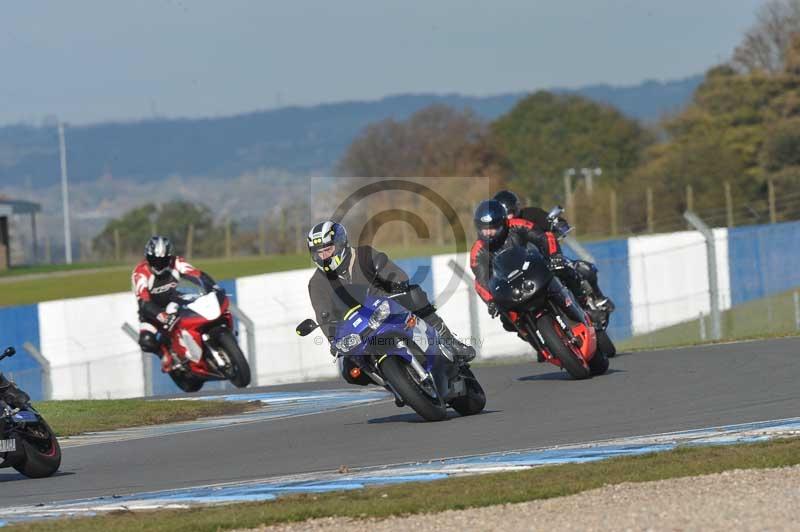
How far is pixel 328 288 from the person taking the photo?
11430mm

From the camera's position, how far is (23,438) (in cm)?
1009

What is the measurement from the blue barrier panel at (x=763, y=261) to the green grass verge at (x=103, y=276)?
22.9 m

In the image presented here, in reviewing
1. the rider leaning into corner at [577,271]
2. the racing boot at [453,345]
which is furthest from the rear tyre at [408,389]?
the rider leaning into corner at [577,271]

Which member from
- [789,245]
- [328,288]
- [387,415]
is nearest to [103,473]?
[328,288]

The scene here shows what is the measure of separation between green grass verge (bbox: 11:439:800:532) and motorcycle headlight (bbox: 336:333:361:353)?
104 inches

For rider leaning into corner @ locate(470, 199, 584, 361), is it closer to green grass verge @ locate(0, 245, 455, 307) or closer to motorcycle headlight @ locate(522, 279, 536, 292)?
motorcycle headlight @ locate(522, 279, 536, 292)

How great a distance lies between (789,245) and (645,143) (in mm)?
76500

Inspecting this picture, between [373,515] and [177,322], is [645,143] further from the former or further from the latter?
[373,515]

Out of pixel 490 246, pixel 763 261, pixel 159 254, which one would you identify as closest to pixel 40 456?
pixel 490 246

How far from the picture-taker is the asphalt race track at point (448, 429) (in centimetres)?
995

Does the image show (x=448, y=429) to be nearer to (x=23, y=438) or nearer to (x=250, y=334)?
(x=23, y=438)

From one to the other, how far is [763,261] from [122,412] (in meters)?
13.8

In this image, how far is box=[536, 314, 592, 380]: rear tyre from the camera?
44.1 feet

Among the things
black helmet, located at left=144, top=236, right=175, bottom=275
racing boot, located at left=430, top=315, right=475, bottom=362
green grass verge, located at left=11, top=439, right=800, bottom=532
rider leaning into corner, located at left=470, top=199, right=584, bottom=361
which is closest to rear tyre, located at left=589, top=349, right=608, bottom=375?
rider leaning into corner, located at left=470, top=199, right=584, bottom=361
